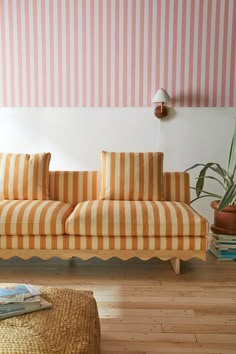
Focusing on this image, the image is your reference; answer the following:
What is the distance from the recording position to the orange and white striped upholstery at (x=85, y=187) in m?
3.41

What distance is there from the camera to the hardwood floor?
2002 mm

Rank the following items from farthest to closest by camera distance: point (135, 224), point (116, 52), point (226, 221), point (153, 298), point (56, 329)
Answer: point (116, 52), point (226, 221), point (135, 224), point (153, 298), point (56, 329)

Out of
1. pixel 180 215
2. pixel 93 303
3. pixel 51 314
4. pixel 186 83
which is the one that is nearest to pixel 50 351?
pixel 51 314

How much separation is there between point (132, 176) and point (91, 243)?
712 millimetres

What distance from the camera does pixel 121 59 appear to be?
3.87 meters

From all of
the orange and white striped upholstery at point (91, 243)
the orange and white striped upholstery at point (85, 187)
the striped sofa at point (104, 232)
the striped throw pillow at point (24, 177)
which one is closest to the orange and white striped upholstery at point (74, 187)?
the orange and white striped upholstery at point (85, 187)

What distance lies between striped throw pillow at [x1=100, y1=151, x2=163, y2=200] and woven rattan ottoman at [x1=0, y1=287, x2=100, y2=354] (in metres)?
1.55

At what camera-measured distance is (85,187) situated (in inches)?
135

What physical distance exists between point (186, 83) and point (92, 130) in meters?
1.00

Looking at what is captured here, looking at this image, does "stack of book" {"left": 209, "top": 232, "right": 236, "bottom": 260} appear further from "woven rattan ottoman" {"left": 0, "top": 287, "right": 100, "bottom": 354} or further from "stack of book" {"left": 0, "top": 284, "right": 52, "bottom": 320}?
"stack of book" {"left": 0, "top": 284, "right": 52, "bottom": 320}

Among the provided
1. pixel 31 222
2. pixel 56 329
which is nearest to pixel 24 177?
pixel 31 222

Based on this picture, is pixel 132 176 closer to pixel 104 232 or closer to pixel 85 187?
pixel 85 187

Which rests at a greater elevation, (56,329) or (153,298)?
(56,329)

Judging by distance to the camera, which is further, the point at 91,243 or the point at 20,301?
the point at 91,243
